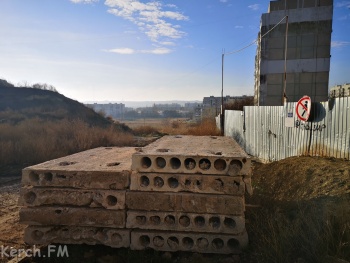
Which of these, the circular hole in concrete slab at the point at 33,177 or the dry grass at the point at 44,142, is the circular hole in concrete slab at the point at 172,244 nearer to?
the circular hole in concrete slab at the point at 33,177

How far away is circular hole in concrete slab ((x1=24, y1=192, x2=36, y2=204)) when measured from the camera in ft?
9.36

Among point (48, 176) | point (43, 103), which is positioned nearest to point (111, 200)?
point (48, 176)

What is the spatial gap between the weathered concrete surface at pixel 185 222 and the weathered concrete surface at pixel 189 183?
27cm

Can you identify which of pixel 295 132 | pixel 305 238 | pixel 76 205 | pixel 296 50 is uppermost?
pixel 296 50

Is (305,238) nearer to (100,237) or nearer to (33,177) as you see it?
(100,237)

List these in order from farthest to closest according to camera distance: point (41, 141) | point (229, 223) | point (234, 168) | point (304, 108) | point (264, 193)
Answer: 1. point (41, 141)
2. point (304, 108)
3. point (264, 193)
4. point (229, 223)
5. point (234, 168)

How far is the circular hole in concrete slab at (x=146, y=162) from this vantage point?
276 cm

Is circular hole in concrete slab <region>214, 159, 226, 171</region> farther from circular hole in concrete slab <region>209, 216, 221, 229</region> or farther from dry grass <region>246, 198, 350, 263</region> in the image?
dry grass <region>246, 198, 350, 263</region>

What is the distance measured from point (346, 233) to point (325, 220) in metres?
0.28

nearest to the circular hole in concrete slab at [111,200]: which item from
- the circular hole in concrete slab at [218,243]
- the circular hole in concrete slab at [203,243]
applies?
the circular hole in concrete slab at [203,243]

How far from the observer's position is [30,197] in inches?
113

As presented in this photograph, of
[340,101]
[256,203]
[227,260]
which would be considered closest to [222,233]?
[227,260]

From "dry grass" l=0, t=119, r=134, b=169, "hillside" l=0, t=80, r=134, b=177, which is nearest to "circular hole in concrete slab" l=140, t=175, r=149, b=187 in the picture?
"hillside" l=0, t=80, r=134, b=177

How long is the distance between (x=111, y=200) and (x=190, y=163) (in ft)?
3.26
